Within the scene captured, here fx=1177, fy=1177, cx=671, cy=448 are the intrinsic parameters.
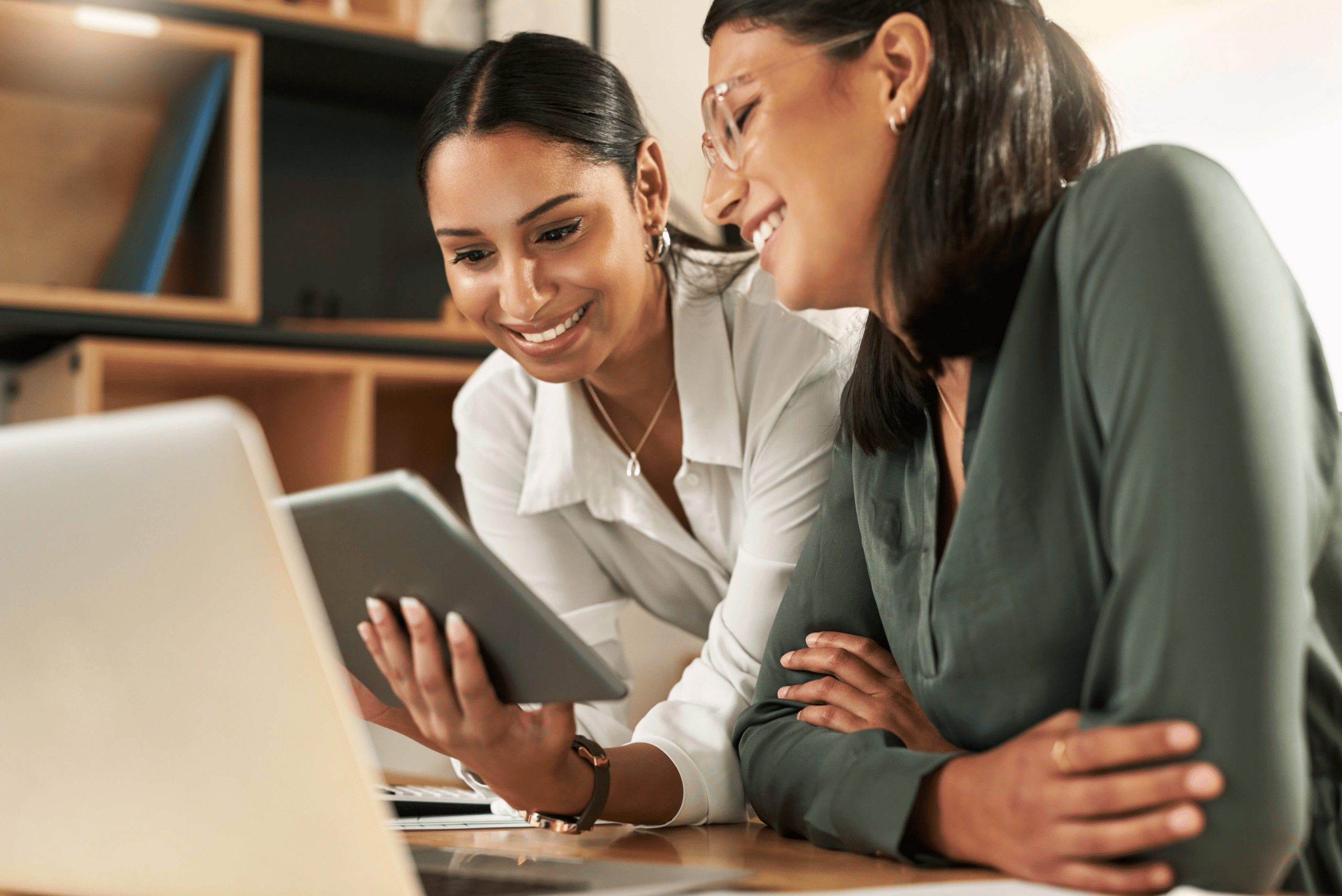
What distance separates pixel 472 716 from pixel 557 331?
0.65 m

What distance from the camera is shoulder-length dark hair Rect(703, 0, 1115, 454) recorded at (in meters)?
0.80

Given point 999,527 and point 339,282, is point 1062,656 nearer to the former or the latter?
point 999,527

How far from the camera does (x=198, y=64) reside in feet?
6.20

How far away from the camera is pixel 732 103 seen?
0.93 m

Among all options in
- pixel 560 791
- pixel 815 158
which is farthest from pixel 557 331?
pixel 560 791

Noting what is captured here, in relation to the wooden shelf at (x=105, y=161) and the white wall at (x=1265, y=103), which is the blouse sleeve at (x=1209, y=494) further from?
the wooden shelf at (x=105, y=161)

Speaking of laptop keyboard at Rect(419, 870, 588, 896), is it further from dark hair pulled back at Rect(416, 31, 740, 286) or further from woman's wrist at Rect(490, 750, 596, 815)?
dark hair pulled back at Rect(416, 31, 740, 286)

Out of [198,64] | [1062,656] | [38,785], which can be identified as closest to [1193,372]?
[1062,656]

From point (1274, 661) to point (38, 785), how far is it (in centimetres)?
62

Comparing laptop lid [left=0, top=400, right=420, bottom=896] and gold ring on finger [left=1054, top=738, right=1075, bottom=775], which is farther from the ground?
laptop lid [left=0, top=400, right=420, bottom=896]

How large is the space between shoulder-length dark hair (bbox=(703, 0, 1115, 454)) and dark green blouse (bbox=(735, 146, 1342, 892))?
0.03 meters

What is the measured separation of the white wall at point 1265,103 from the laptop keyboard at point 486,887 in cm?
152

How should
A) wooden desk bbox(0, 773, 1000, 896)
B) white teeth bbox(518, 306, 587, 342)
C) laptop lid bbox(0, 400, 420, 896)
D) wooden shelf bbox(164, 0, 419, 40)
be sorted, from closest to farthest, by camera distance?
laptop lid bbox(0, 400, 420, 896), wooden desk bbox(0, 773, 1000, 896), white teeth bbox(518, 306, 587, 342), wooden shelf bbox(164, 0, 419, 40)

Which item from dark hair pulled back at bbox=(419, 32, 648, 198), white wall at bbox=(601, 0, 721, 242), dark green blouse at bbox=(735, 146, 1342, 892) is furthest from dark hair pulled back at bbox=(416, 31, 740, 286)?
white wall at bbox=(601, 0, 721, 242)
